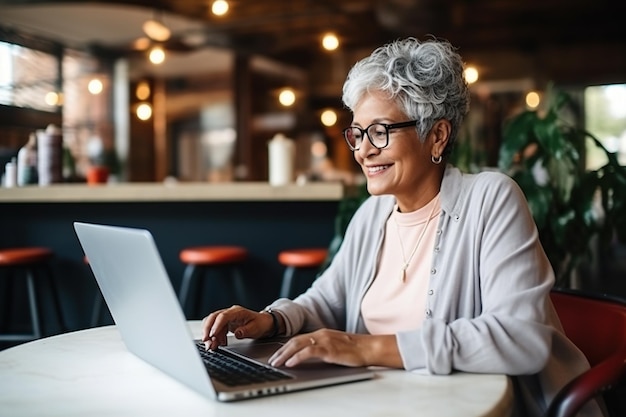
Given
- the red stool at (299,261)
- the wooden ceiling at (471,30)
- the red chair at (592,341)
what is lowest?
the red stool at (299,261)

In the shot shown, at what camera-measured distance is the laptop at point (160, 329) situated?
0.95 m

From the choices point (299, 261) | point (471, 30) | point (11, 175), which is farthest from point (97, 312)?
point (471, 30)

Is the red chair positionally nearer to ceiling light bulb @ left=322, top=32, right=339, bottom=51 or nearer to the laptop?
the laptop

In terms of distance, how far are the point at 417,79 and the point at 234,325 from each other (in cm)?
62

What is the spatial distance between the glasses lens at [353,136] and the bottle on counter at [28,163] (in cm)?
286

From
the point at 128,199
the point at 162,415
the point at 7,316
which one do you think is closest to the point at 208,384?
the point at 162,415

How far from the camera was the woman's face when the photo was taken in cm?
143

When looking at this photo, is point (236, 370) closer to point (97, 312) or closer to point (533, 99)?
point (97, 312)

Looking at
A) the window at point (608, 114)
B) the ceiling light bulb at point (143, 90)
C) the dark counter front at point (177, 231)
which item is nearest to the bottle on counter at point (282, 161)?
the dark counter front at point (177, 231)

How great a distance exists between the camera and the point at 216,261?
347 centimetres

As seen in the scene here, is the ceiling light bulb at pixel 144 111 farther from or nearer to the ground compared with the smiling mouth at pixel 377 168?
farther from the ground

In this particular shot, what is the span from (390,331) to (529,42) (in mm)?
7610

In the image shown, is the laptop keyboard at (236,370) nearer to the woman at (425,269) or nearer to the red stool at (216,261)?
the woman at (425,269)

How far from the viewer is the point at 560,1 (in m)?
6.99
